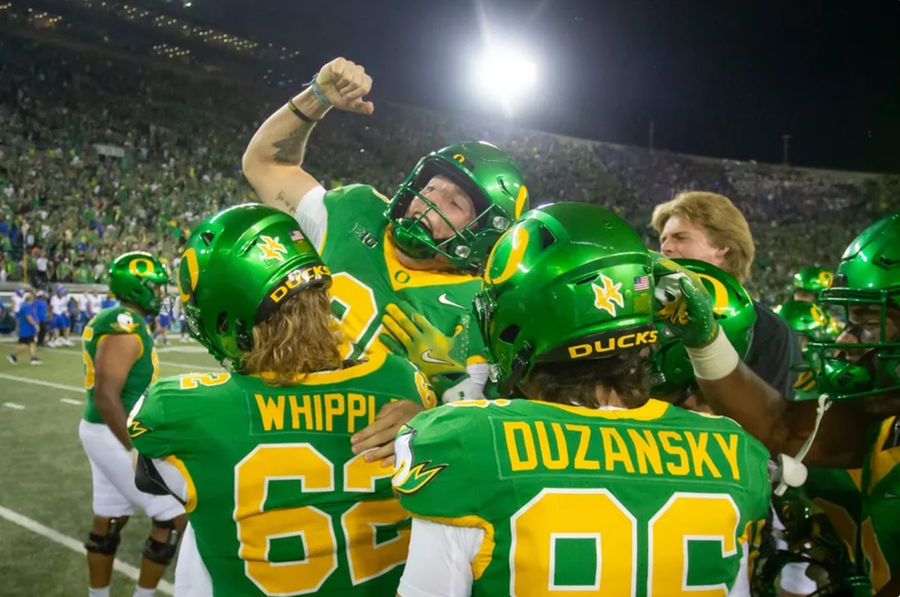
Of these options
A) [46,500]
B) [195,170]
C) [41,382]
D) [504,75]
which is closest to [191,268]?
[46,500]

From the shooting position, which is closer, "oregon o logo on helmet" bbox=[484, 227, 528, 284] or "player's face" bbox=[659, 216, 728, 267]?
"oregon o logo on helmet" bbox=[484, 227, 528, 284]

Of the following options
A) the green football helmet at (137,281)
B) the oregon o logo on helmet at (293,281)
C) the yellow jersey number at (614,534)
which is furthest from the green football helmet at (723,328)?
the green football helmet at (137,281)

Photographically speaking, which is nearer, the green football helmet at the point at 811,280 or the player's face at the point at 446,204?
the player's face at the point at 446,204

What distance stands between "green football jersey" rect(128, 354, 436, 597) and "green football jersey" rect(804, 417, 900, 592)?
46.5 inches

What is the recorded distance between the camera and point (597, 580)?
133 cm

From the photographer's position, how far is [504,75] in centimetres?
2861

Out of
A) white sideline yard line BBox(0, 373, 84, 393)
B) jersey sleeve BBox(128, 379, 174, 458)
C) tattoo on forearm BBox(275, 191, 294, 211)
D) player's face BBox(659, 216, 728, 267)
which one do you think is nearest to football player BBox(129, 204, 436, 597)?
jersey sleeve BBox(128, 379, 174, 458)

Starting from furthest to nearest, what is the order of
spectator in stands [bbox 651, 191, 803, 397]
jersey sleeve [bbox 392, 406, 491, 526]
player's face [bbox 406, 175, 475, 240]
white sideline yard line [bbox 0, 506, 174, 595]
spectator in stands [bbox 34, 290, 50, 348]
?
1. spectator in stands [bbox 34, 290, 50, 348]
2. white sideline yard line [bbox 0, 506, 174, 595]
3. spectator in stands [bbox 651, 191, 803, 397]
4. player's face [bbox 406, 175, 475, 240]
5. jersey sleeve [bbox 392, 406, 491, 526]

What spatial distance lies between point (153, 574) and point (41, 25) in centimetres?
2728

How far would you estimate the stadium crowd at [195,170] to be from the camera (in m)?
19.9

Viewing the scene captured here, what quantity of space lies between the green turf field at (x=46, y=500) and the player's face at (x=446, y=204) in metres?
3.21

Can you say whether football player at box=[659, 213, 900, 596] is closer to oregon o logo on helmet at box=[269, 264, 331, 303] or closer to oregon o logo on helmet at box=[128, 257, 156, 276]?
oregon o logo on helmet at box=[269, 264, 331, 303]

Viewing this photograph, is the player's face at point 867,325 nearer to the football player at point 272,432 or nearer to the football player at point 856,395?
the football player at point 856,395

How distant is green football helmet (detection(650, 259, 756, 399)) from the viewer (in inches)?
87.1
